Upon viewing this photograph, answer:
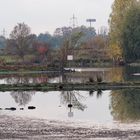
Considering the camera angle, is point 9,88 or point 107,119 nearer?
point 107,119

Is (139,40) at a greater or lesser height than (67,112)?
greater

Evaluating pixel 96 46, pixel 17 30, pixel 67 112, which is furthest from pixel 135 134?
pixel 96 46

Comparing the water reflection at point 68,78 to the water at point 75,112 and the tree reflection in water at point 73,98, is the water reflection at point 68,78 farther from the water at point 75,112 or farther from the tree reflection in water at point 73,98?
the water at point 75,112

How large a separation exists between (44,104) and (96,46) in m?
85.8

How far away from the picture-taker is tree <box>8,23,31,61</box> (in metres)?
91.8

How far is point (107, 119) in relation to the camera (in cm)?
2211

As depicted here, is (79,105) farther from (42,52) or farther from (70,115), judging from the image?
(42,52)

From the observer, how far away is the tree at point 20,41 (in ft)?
301

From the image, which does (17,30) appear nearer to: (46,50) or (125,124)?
(46,50)

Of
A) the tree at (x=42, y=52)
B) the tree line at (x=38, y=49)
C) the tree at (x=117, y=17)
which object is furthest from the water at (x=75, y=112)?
the tree at (x=117, y=17)

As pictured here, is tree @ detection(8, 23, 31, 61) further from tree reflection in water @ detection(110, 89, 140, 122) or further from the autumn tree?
tree reflection in water @ detection(110, 89, 140, 122)

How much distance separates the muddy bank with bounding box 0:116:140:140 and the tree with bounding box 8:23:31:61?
69420mm

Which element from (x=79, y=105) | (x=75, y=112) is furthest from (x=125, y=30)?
(x=75, y=112)

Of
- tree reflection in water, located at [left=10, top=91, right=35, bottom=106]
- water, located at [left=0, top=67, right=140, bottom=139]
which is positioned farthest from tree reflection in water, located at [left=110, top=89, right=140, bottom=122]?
tree reflection in water, located at [left=10, top=91, right=35, bottom=106]
